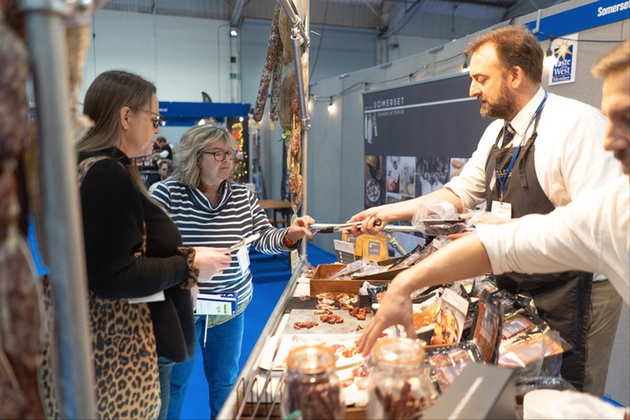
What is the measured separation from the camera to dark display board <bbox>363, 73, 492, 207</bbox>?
4.56m

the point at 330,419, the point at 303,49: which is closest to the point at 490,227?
the point at 330,419

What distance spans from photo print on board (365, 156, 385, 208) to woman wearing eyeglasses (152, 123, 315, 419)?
4.02 meters

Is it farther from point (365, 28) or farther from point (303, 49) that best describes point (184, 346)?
point (365, 28)

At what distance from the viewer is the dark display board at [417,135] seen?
4.56 metres

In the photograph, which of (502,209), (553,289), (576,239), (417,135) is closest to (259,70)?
(417,135)

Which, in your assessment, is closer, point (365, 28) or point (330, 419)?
point (330, 419)

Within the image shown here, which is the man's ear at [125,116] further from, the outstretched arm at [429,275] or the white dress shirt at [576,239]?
the white dress shirt at [576,239]

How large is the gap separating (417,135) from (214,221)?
347 cm

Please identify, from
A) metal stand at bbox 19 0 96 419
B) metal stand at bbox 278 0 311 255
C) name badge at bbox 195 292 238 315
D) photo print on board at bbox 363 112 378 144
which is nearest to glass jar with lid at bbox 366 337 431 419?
metal stand at bbox 19 0 96 419

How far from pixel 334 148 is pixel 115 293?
747cm

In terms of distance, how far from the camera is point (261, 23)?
12.2 m

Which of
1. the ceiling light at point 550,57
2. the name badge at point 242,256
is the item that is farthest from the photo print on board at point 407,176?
the name badge at point 242,256

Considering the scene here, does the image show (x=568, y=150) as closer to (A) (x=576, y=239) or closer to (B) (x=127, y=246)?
(A) (x=576, y=239)

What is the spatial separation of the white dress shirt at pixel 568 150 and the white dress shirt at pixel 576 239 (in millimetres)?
637
